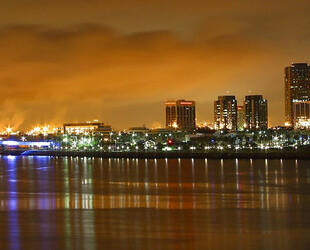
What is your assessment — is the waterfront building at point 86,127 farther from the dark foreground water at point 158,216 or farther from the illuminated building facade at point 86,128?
the dark foreground water at point 158,216

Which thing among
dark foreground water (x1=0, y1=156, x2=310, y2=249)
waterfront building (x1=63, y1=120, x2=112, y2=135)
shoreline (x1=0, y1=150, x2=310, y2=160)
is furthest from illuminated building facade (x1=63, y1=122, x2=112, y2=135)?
dark foreground water (x1=0, y1=156, x2=310, y2=249)

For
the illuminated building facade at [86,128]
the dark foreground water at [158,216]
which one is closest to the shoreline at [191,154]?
the dark foreground water at [158,216]

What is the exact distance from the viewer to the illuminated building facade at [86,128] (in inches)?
5177

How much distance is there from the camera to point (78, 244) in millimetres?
13109

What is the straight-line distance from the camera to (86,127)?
139500 mm

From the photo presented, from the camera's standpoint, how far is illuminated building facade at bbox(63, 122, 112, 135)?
13150 centimetres

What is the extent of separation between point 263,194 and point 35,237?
35.1ft

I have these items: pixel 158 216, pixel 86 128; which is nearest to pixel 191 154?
pixel 158 216

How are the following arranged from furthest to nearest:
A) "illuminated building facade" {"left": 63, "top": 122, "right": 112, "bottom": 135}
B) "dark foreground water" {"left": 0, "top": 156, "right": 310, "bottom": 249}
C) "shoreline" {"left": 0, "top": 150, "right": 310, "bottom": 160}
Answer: "illuminated building facade" {"left": 63, "top": 122, "right": 112, "bottom": 135} → "shoreline" {"left": 0, "top": 150, "right": 310, "bottom": 160} → "dark foreground water" {"left": 0, "top": 156, "right": 310, "bottom": 249}

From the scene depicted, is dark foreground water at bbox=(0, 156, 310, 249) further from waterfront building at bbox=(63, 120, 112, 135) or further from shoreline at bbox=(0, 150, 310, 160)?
waterfront building at bbox=(63, 120, 112, 135)

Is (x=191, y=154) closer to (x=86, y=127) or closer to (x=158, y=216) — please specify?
(x=158, y=216)

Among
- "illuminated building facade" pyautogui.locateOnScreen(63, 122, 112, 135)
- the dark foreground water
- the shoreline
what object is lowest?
the dark foreground water

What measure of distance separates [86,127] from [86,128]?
1.80 ft

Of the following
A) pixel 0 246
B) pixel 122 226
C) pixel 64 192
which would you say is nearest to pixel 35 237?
pixel 0 246
